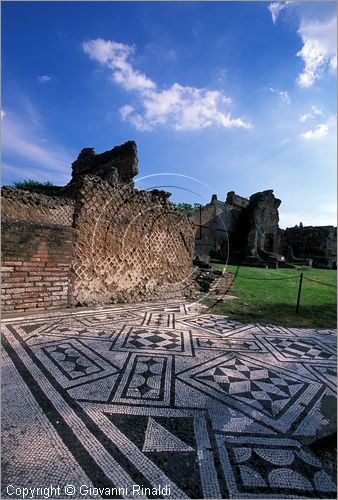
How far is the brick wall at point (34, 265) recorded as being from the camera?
3934mm

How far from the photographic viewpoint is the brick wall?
393 centimetres

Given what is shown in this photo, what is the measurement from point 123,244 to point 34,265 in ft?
5.84

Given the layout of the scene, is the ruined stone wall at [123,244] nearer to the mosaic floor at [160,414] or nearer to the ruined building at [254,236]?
the mosaic floor at [160,414]

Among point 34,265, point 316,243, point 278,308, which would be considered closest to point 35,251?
point 34,265

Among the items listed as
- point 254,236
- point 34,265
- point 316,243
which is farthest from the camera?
point 316,243

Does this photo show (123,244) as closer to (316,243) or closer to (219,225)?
(219,225)

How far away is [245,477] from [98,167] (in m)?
13.4

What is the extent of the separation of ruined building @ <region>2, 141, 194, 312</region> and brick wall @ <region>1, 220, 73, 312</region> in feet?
0.04

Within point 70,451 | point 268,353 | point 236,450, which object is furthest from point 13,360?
point 268,353

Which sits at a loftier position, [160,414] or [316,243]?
[316,243]

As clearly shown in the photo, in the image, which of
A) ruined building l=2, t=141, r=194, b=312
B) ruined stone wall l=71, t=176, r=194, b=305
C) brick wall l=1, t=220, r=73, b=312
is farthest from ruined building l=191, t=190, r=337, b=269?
brick wall l=1, t=220, r=73, b=312

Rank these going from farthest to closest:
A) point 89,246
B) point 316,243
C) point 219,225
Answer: point 316,243, point 219,225, point 89,246

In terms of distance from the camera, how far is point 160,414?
1819 millimetres

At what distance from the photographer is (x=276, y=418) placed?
73.4 inches
